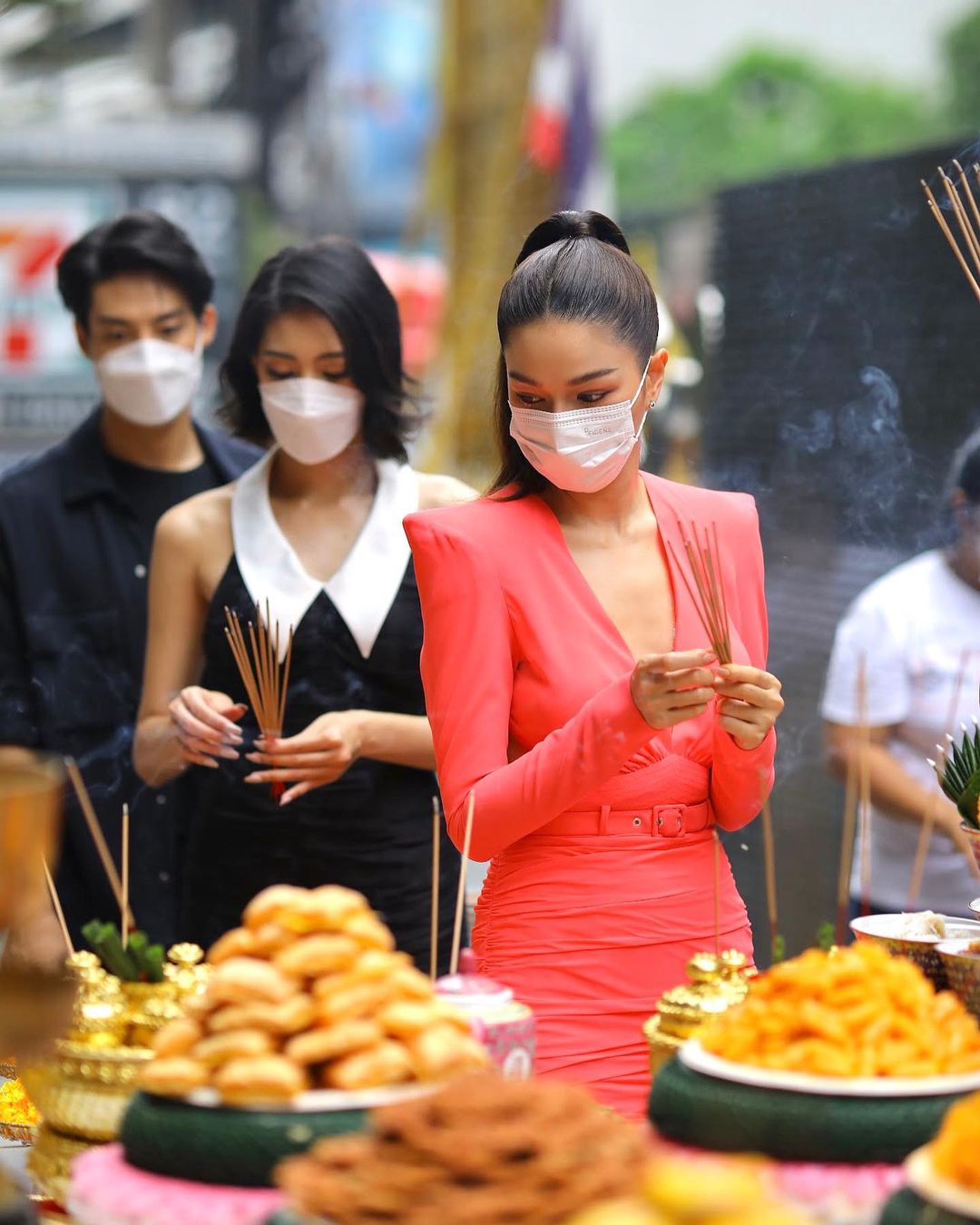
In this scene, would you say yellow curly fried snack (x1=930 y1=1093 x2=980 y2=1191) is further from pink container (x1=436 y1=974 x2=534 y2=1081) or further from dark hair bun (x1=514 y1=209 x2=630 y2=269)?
dark hair bun (x1=514 y1=209 x2=630 y2=269)

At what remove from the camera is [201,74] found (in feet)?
33.7

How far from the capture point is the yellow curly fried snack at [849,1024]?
136cm

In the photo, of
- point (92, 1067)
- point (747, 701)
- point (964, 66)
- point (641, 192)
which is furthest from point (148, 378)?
point (641, 192)

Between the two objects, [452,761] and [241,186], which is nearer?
[452,761]

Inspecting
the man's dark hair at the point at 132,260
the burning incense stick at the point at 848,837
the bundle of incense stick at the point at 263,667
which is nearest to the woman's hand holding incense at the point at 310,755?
the bundle of incense stick at the point at 263,667

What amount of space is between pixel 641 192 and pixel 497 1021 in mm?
14265

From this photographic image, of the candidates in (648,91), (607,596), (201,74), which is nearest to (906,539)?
(607,596)

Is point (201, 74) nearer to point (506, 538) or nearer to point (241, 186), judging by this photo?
point (241, 186)

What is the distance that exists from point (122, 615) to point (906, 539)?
5.48ft

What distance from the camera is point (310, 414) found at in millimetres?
2695

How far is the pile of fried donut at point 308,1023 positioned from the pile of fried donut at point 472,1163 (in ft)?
0.31

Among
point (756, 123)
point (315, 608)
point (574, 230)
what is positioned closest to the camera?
point (574, 230)

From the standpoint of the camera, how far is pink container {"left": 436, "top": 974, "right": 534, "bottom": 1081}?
4.82ft

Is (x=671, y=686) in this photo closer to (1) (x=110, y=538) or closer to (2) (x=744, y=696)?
(2) (x=744, y=696)
